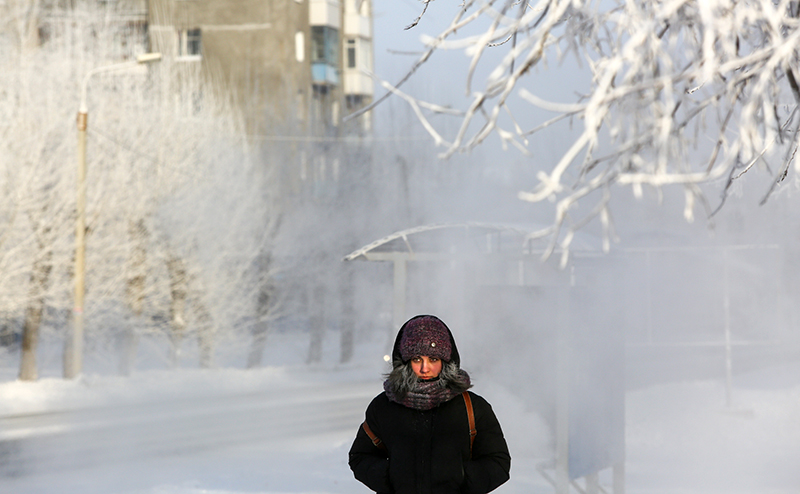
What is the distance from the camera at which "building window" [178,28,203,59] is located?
24844 millimetres

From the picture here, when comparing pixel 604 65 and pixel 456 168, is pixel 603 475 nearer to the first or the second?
pixel 604 65

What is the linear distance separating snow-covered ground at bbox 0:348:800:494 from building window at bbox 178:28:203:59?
12476 mm

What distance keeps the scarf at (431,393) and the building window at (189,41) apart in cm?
2404

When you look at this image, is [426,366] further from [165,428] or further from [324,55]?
[324,55]

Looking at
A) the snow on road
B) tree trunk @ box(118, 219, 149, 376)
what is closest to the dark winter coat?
the snow on road

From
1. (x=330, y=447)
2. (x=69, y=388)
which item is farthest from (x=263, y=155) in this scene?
(x=330, y=447)

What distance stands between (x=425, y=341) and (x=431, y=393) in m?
0.15

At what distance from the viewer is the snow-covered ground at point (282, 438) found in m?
7.61

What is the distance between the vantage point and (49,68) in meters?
16.6

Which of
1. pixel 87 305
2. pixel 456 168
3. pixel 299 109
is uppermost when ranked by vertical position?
pixel 299 109

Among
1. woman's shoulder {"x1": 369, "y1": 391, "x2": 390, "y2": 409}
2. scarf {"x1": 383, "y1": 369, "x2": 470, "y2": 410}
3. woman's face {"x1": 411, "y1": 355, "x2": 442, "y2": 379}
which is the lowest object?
woman's shoulder {"x1": 369, "y1": 391, "x2": 390, "y2": 409}

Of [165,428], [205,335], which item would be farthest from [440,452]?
[205,335]

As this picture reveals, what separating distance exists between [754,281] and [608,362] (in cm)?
1531

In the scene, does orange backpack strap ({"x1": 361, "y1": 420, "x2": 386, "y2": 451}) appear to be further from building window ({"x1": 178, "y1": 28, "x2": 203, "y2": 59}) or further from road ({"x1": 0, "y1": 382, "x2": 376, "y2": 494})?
building window ({"x1": 178, "y1": 28, "x2": 203, "y2": 59})
